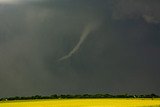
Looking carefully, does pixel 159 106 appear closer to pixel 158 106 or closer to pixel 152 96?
pixel 158 106

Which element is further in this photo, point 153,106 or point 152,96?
point 152,96

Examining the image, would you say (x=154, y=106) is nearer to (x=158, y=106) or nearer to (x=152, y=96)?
(x=158, y=106)

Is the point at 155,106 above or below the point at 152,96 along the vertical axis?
below

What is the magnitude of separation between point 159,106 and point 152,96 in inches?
2493

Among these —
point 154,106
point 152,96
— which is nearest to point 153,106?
point 154,106

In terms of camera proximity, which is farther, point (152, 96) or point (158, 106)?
point (152, 96)

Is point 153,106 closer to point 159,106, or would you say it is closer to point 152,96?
point 159,106

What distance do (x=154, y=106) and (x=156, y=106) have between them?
2.16 ft

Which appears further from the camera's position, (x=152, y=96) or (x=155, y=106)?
(x=152, y=96)

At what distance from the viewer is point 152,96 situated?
150875 millimetres

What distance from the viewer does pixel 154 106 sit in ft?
289

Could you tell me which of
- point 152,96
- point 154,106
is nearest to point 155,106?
point 154,106

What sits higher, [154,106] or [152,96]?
[152,96]

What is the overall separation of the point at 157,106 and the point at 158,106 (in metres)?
0.34
